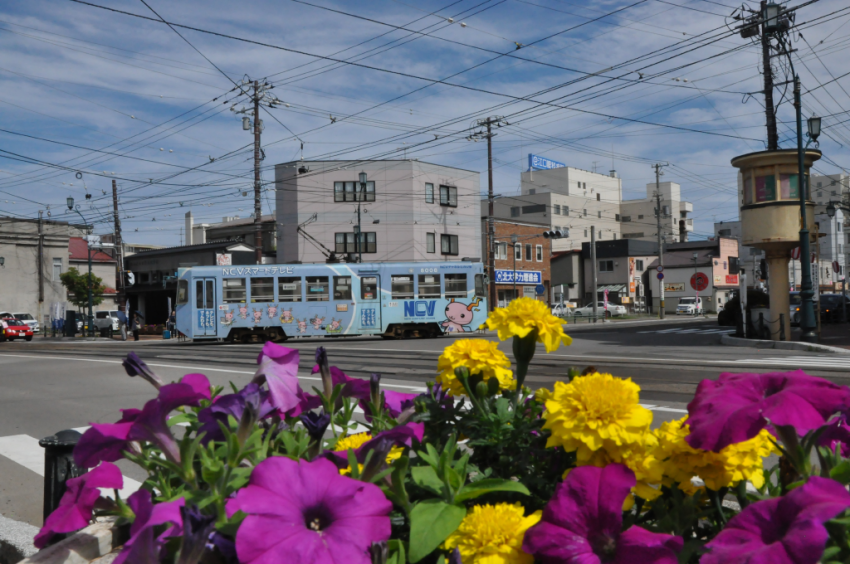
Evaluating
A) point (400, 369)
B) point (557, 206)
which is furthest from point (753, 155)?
point (557, 206)

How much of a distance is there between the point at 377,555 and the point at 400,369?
1356 centimetres

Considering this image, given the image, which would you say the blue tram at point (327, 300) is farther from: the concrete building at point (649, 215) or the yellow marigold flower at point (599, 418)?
the concrete building at point (649, 215)

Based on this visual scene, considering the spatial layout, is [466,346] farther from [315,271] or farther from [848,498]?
[315,271]

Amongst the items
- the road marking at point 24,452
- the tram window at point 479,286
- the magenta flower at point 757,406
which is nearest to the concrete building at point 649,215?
the tram window at point 479,286

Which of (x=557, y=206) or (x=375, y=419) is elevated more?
(x=557, y=206)

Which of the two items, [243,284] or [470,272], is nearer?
[243,284]

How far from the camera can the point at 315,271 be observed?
93.8 feet

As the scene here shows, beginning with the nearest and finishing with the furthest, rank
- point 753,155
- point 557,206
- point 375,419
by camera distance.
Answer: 1. point 375,419
2. point 753,155
3. point 557,206

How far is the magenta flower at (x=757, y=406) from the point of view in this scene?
1038mm

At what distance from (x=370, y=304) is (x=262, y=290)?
177 inches

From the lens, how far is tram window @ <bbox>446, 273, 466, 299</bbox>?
29656mm

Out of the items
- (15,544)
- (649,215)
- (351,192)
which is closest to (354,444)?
(15,544)

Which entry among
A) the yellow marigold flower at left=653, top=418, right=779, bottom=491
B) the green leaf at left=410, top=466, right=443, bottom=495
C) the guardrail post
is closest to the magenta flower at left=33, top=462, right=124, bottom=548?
the green leaf at left=410, top=466, right=443, bottom=495

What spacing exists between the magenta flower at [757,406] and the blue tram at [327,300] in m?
27.7
